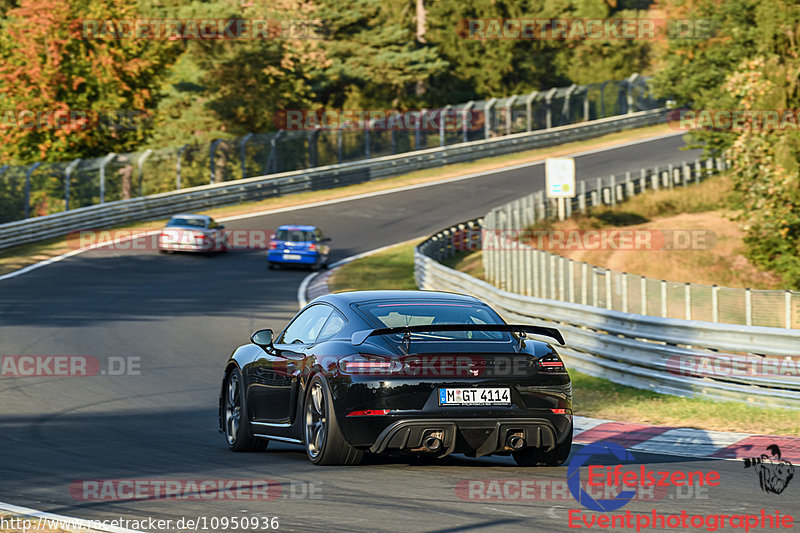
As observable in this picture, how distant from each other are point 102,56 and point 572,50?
120 ft

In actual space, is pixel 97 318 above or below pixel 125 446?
below

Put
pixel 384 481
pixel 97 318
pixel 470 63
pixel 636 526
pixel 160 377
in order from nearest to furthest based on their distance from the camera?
1. pixel 636 526
2. pixel 384 481
3. pixel 160 377
4. pixel 97 318
5. pixel 470 63

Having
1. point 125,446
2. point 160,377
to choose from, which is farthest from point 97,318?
point 125,446

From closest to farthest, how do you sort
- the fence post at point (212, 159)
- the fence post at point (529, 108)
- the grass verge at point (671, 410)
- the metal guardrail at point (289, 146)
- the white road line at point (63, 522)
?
the white road line at point (63, 522) → the grass verge at point (671, 410) → the metal guardrail at point (289, 146) → the fence post at point (212, 159) → the fence post at point (529, 108)

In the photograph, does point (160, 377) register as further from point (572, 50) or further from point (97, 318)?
point (572, 50)

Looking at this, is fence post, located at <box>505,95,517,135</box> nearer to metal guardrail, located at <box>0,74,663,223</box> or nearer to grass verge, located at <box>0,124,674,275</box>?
metal guardrail, located at <box>0,74,663,223</box>

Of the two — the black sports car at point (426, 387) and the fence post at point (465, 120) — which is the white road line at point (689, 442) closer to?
the black sports car at point (426, 387)

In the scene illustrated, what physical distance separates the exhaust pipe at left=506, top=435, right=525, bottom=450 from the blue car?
25.1m

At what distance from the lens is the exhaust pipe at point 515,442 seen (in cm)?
854

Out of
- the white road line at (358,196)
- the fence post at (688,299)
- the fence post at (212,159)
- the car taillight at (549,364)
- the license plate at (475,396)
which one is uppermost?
the car taillight at (549,364)

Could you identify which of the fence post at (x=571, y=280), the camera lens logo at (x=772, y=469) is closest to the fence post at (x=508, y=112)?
the fence post at (x=571, y=280)

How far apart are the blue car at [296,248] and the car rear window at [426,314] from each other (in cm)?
2422

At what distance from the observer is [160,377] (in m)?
16.4

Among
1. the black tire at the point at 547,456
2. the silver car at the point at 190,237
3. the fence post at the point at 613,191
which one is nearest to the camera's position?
the black tire at the point at 547,456
